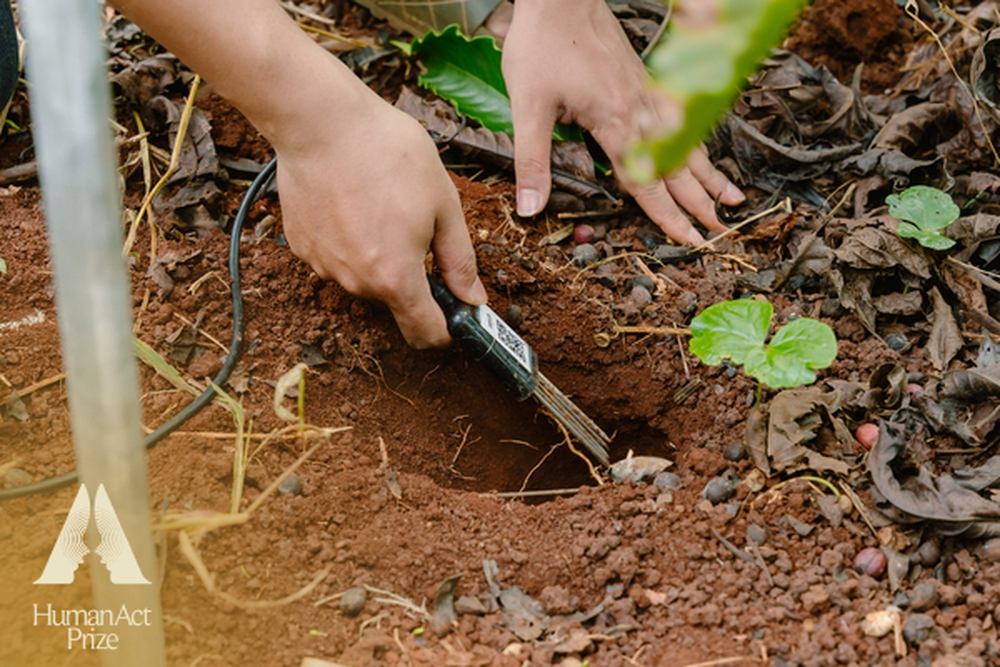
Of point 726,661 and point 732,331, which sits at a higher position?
point 732,331

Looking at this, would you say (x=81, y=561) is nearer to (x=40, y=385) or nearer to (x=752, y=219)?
(x=40, y=385)

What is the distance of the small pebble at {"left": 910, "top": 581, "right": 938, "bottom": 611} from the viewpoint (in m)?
1.13

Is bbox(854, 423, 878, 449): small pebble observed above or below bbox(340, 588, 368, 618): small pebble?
above

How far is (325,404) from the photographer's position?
1427 millimetres

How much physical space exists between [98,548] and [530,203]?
1.14m

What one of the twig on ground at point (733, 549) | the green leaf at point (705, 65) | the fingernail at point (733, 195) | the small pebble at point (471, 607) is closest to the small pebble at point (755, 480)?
the twig on ground at point (733, 549)

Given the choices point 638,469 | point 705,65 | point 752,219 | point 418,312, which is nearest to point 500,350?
point 418,312

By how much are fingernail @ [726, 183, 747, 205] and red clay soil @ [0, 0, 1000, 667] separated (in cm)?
18

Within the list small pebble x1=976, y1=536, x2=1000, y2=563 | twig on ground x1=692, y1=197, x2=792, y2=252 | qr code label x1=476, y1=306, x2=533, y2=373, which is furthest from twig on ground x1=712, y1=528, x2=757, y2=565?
twig on ground x1=692, y1=197, x2=792, y2=252

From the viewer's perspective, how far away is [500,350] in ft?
4.76

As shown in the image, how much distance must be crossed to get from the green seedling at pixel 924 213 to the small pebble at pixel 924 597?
0.65m

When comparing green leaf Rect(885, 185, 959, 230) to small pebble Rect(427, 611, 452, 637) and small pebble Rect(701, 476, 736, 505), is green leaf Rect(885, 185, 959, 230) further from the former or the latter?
small pebble Rect(427, 611, 452, 637)

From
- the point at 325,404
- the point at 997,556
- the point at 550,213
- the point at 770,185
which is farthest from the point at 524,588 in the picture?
the point at 770,185
